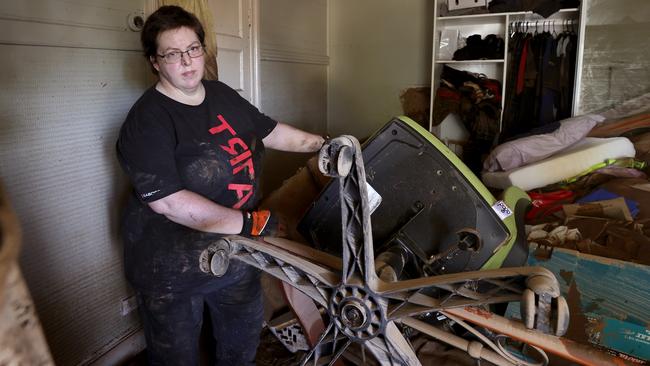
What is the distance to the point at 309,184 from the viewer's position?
2.32 metres

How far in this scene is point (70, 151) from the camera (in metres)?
1.76

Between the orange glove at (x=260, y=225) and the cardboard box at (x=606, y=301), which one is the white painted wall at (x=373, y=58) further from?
the orange glove at (x=260, y=225)

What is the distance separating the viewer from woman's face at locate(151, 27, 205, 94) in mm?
1380

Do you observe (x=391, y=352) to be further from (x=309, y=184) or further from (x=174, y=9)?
(x=309, y=184)

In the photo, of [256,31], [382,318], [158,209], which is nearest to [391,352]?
[382,318]

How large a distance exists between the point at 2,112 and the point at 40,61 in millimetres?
223

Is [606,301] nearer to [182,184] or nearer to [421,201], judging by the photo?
[421,201]

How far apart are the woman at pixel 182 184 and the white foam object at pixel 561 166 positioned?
172cm

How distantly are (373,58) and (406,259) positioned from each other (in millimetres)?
3519

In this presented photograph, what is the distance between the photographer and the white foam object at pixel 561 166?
9.04 feet

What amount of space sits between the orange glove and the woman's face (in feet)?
→ 1.43

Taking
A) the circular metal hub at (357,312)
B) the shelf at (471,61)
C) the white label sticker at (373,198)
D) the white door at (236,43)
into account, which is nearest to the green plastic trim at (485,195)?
the white label sticker at (373,198)

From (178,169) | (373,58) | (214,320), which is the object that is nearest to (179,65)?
(178,169)

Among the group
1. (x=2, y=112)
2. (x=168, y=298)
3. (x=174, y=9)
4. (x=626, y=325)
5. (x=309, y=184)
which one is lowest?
(x=626, y=325)
